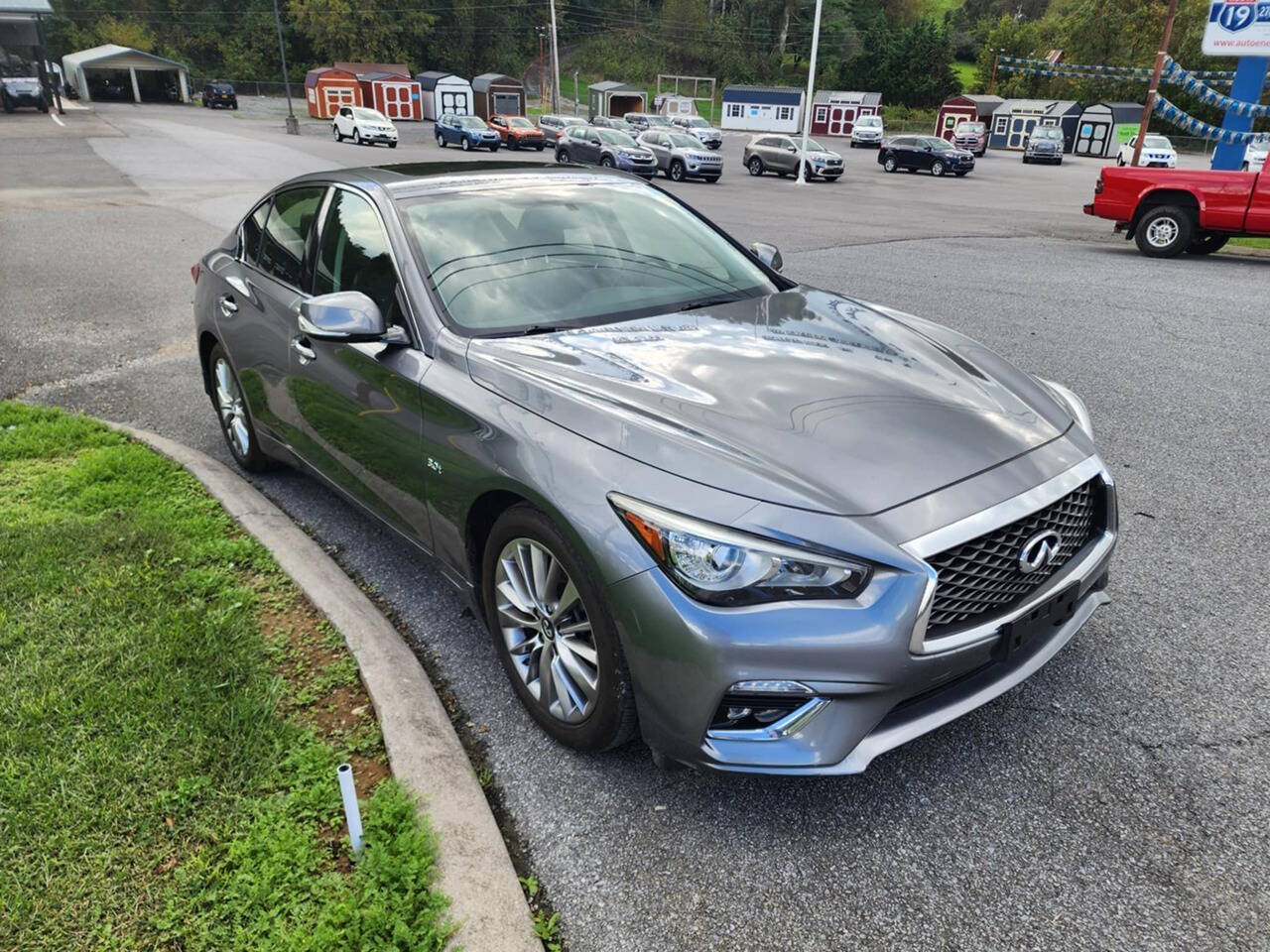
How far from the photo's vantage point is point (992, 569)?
7.59ft

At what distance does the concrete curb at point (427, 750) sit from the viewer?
2133 millimetres

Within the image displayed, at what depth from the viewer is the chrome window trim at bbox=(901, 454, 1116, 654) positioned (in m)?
2.16

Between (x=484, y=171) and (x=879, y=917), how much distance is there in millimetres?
3328

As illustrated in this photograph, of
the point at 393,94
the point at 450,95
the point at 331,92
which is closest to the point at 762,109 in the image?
the point at 450,95

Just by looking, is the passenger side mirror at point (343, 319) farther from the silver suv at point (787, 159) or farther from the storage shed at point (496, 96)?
the storage shed at point (496, 96)

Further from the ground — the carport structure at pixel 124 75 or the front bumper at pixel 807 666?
the carport structure at pixel 124 75

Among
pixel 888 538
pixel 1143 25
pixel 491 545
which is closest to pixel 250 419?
pixel 491 545

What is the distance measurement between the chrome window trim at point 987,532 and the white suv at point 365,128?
4151 centimetres

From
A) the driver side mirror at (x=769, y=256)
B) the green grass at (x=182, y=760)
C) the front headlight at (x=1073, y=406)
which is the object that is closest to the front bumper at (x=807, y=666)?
the green grass at (x=182, y=760)

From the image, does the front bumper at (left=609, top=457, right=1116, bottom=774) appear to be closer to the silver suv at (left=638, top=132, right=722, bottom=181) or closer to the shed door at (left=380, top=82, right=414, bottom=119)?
the silver suv at (left=638, top=132, right=722, bottom=181)

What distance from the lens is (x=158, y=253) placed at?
1148 cm

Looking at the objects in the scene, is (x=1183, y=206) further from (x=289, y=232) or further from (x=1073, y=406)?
(x=289, y=232)

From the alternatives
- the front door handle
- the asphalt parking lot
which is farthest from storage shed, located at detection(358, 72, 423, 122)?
the front door handle

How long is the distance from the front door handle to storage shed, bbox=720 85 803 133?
69.6 meters
